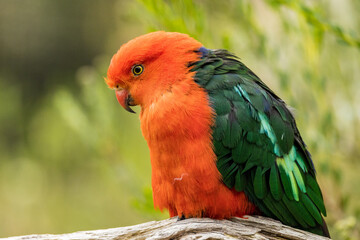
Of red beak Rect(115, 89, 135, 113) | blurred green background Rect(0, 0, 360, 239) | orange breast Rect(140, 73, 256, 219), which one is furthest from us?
blurred green background Rect(0, 0, 360, 239)

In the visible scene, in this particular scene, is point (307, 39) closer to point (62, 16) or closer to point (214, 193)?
point (214, 193)

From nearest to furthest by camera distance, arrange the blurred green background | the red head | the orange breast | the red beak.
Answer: the orange breast → the red head → the red beak → the blurred green background

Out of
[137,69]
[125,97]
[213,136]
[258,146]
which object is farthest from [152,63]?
[258,146]

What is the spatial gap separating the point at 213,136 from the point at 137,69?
1.85 ft

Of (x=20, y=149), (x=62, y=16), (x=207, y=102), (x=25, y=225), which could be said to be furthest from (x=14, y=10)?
(x=207, y=102)

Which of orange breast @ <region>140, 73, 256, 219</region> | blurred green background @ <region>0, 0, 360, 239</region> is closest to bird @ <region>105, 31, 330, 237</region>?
orange breast @ <region>140, 73, 256, 219</region>

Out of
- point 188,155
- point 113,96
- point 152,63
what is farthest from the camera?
point 113,96

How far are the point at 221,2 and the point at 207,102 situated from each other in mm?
1405

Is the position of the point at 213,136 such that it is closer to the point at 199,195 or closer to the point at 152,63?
the point at 199,195

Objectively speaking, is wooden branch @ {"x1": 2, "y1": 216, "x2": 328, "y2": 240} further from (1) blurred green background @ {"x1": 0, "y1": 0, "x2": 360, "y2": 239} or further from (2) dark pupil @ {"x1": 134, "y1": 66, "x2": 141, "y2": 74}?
(2) dark pupil @ {"x1": 134, "y1": 66, "x2": 141, "y2": 74}

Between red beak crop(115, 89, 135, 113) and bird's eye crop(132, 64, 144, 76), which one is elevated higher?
bird's eye crop(132, 64, 144, 76)

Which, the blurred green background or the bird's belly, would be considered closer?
the bird's belly

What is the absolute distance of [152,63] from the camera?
7.94 ft

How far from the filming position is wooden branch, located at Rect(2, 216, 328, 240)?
2.25 meters
